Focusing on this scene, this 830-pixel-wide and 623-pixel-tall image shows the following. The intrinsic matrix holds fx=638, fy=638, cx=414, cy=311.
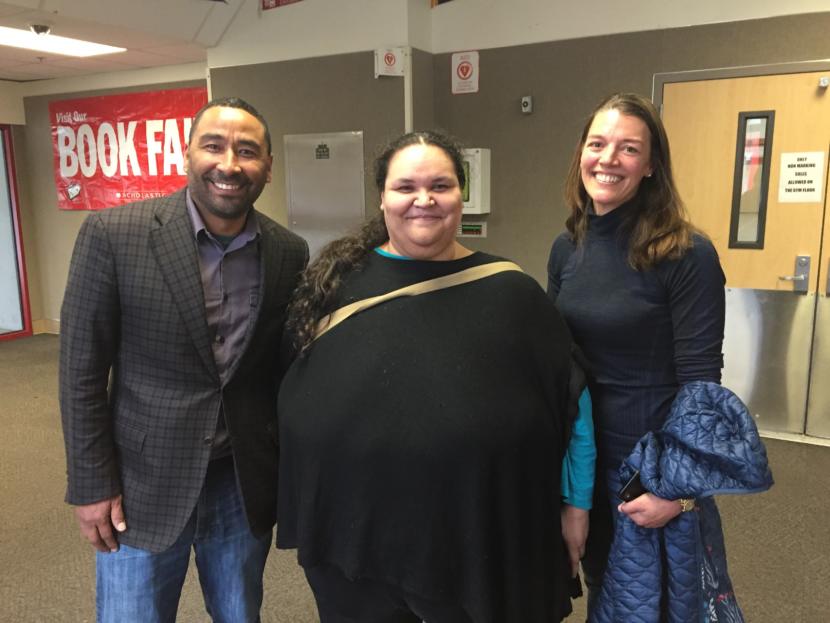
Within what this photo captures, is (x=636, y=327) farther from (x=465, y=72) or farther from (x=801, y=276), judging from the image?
(x=465, y=72)

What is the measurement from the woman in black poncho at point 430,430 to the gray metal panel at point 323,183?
2948 millimetres

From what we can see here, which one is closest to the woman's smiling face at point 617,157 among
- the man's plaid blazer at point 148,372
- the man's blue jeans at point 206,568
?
the man's plaid blazer at point 148,372

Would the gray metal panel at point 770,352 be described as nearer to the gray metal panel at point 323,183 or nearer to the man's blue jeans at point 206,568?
the gray metal panel at point 323,183

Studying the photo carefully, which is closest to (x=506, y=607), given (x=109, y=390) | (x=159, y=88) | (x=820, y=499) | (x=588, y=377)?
(x=588, y=377)

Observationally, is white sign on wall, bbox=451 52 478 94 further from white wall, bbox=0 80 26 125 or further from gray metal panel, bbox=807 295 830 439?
white wall, bbox=0 80 26 125

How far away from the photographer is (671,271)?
129cm

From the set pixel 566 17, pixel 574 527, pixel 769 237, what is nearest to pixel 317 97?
pixel 566 17

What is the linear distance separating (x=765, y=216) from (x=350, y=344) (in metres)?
3.15

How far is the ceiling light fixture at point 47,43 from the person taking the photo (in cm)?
401

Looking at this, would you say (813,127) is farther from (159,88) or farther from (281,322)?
(159,88)

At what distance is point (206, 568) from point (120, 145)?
4.99 meters

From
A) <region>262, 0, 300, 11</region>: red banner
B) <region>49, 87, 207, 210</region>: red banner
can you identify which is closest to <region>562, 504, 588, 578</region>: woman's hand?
<region>262, 0, 300, 11</region>: red banner

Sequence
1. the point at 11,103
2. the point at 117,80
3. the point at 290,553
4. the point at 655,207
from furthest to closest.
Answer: the point at 11,103, the point at 117,80, the point at 290,553, the point at 655,207

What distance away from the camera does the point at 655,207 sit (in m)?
1.37
